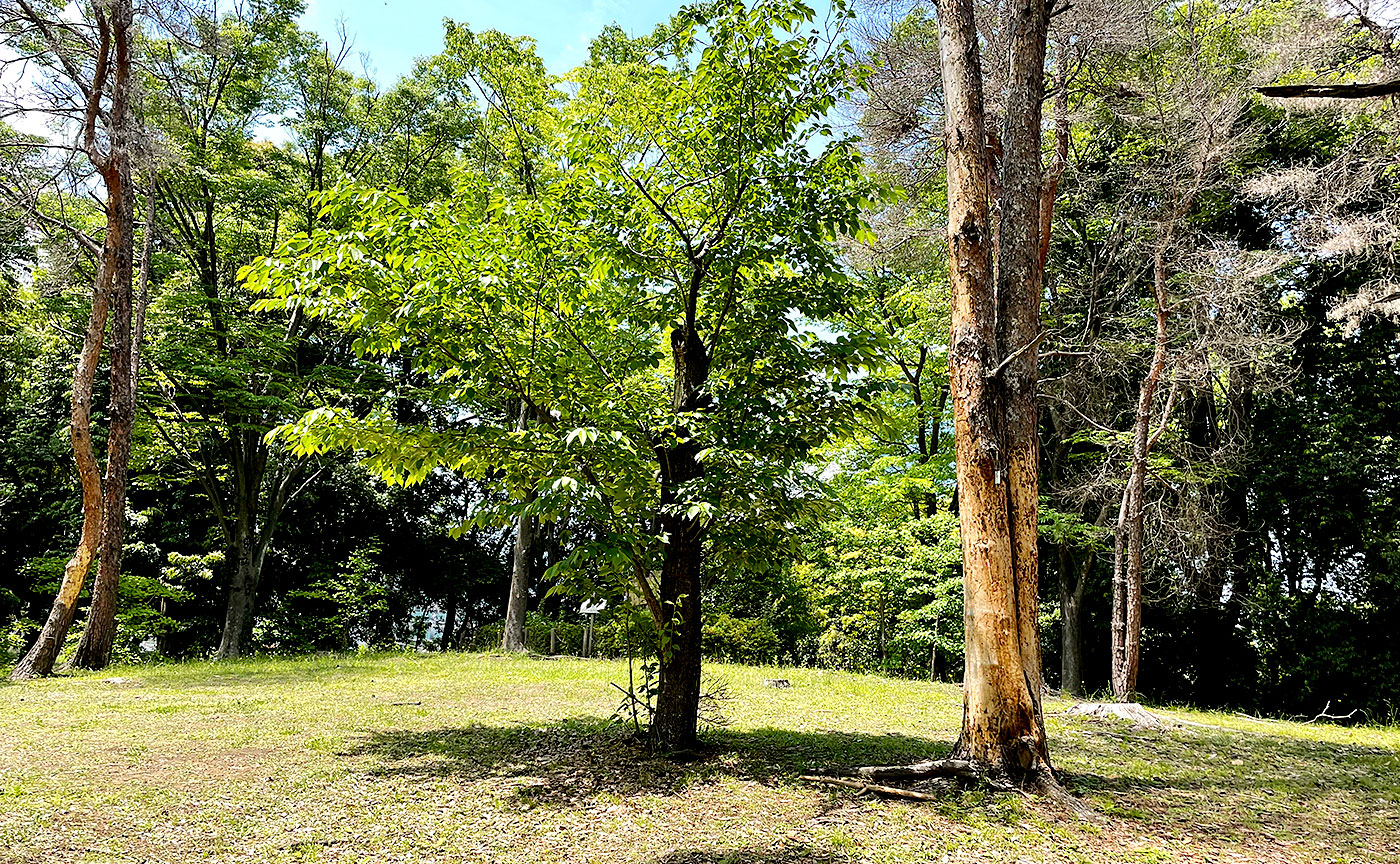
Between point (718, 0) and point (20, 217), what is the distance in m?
13.3

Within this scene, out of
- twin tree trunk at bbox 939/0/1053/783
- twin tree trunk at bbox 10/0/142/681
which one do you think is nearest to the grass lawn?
twin tree trunk at bbox 939/0/1053/783

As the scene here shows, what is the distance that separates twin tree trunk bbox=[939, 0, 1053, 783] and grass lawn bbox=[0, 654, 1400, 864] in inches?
21.3

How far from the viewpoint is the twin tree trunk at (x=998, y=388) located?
184 inches

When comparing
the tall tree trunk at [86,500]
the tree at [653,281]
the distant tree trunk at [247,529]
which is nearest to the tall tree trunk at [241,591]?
the distant tree trunk at [247,529]

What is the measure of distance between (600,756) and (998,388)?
3.59 meters

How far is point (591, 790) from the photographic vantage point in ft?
15.8

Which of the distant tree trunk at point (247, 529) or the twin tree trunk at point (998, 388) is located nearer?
the twin tree trunk at point (998, 388)

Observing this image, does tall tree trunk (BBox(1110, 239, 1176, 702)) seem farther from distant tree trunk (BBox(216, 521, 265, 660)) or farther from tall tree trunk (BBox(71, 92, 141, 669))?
distant tree trunk (BBox(216, 521, 265, 660))

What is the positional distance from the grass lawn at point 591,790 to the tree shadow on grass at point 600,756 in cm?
3

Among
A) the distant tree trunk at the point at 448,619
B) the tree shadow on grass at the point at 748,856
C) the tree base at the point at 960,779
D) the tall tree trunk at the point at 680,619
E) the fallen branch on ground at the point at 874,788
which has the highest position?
the tall tree trunk at the point at 680,619

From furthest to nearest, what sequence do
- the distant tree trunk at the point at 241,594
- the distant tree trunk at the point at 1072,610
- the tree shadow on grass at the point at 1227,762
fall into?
the distant tree trunk at the point at 241,594 → the distant tree trunk at the point at 1072,610 → the tree shadow on grass at the point at 1227,762

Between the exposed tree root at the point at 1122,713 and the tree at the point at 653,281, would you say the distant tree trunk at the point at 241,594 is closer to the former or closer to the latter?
the tree at the point at 653,281

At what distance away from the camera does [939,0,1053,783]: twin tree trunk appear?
4684mm

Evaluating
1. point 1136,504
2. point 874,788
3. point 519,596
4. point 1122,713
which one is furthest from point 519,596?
point 874,788
